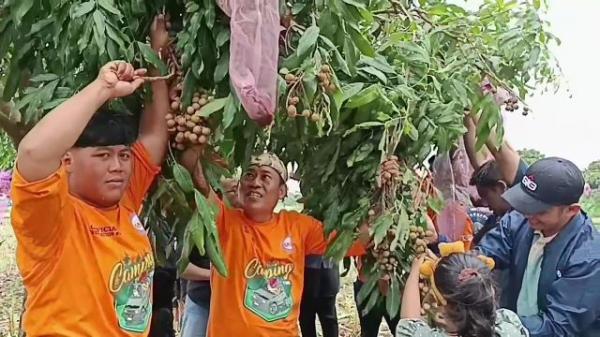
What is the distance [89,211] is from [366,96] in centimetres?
60

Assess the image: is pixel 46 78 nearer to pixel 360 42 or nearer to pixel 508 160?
pixel 360 42

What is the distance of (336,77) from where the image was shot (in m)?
1.55

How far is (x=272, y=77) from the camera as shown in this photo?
1.40 metres

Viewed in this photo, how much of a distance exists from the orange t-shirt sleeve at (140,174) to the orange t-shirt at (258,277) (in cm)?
36

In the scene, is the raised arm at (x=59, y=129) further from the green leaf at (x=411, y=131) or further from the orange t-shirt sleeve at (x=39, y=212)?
the green leaf at (x=411, y=131)

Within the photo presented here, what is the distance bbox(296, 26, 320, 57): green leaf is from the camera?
1.42 metres

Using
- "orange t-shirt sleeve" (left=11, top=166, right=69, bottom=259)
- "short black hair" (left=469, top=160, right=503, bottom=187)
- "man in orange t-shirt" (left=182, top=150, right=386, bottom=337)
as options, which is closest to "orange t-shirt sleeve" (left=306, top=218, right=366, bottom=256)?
"man in orange t-shirt" (left=182, top=150, right=386, bottom=337)

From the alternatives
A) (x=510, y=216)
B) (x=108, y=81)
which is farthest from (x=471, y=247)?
(x=108, y=81)

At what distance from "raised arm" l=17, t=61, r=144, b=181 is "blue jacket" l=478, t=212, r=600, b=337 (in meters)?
1.14

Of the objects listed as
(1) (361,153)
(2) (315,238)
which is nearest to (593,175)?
(2) (315,238)

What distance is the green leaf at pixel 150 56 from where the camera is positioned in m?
1.46

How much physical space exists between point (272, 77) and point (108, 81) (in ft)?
0.91

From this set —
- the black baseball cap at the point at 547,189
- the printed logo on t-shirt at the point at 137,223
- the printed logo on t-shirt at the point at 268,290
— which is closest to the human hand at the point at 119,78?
the printed logo on t-shirt at the point at 137,223

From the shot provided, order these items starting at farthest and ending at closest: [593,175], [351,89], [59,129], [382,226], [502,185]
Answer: [593,175], [502,185], [382,226], [351,89], [59,129]
